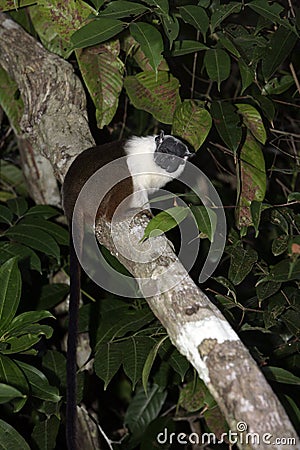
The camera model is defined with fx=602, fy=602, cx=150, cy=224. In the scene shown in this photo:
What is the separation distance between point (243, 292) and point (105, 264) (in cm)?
51

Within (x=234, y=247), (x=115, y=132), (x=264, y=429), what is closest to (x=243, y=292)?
(x=234, y=247)

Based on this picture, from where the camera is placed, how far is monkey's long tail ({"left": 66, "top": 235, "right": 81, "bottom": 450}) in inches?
54.1

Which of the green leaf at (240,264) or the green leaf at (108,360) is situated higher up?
the green leaf at (240,264)

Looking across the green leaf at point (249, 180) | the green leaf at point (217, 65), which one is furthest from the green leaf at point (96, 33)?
the green leaf at point (249, 180)

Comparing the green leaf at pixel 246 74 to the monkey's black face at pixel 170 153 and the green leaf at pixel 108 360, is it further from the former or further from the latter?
the green leaf at pixel 108 360

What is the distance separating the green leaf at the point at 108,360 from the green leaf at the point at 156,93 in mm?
692

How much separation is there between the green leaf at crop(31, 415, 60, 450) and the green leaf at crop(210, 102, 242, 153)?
88 centimetres

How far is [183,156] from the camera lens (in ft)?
5.69

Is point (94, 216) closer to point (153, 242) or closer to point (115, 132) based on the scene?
point (153, 242)

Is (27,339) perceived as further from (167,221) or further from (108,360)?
(167,221)

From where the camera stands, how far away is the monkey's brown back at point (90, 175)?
67.5 inches
